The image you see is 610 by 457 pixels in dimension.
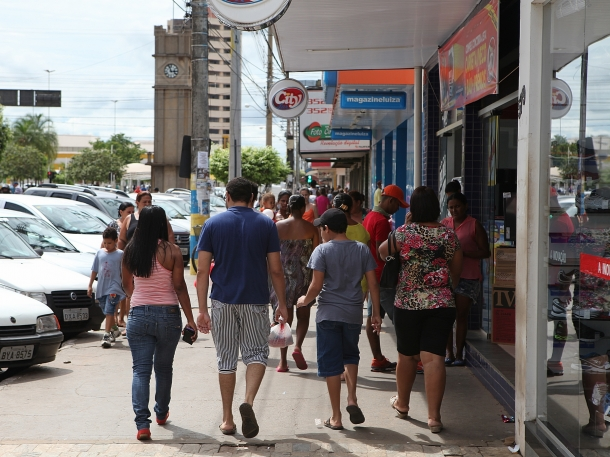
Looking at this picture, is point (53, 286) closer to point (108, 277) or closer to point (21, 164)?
point (108, 277)

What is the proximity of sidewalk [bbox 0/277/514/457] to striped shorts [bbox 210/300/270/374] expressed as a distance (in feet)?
1.92

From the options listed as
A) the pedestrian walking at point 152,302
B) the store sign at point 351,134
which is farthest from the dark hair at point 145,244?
the store sign at point 351,134

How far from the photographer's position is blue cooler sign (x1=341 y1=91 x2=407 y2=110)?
16.0 metres

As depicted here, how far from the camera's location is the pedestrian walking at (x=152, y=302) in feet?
19.2

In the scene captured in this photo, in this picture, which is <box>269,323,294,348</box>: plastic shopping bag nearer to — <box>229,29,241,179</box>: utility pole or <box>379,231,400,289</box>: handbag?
<box>379,231,400,289</box>: handbag

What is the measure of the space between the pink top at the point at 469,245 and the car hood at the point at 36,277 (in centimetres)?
490

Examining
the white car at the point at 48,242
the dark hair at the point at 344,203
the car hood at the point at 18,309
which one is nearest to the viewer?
the dark hair at the point at 344,203

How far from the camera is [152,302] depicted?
5.89 metres

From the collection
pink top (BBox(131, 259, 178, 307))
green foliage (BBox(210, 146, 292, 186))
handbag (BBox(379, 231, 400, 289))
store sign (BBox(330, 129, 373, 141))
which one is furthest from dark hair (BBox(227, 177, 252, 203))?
green foliage (BBox(210, 146, 292, 186))

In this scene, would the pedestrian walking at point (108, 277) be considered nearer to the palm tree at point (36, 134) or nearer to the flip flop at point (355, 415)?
the flip flop at point (355, 415)

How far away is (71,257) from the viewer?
1188 centimetres

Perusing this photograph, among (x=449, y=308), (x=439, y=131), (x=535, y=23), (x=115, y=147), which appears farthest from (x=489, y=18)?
(x=115, y=147)

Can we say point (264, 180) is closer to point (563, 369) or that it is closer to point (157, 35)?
point (157, 35)

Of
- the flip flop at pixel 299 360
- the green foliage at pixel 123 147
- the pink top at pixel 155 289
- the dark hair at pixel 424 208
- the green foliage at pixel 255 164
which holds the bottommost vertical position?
the flip flop at pixel 299 360
